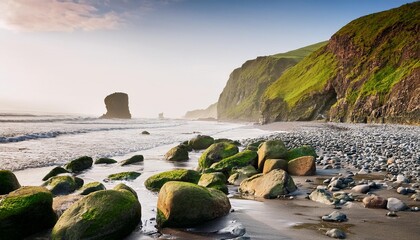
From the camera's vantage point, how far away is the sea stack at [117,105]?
496 feet

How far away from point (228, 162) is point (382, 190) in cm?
507

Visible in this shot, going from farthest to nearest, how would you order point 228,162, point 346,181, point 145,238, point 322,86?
point 322,86 → point 228,162 → point 346,181 → point 145,238

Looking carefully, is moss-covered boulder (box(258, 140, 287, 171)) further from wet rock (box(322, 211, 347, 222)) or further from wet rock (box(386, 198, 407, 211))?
wet rock (box(322, 211, 347, 222))

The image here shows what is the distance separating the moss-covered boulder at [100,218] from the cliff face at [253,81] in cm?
14388

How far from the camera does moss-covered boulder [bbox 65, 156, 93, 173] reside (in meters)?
12.9

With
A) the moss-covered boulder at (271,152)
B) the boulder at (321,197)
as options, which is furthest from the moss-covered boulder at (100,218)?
the moss-covered boulder at (271,152)

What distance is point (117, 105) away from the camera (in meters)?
152

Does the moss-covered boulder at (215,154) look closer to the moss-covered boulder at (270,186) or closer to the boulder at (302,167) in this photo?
the boulder at (302,167)

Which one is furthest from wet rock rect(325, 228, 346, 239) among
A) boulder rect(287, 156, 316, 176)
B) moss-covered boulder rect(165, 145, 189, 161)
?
moss-covered boulder rect(165, 145, 189, 161)

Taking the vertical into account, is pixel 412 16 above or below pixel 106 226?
above

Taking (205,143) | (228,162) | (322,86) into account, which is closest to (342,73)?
(322,86)

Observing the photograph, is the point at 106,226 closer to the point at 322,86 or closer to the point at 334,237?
the point at 334,237

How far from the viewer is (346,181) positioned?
873 centimetres

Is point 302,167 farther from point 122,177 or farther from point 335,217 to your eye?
point 122,177
